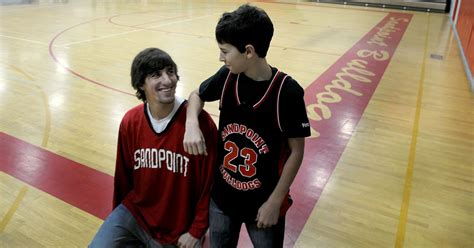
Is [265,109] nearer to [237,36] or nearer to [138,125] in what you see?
[237,36]

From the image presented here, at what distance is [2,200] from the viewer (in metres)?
2.89

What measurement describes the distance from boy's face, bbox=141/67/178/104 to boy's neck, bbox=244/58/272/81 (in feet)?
1.52

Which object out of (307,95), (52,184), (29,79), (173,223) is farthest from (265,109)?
(29,79)

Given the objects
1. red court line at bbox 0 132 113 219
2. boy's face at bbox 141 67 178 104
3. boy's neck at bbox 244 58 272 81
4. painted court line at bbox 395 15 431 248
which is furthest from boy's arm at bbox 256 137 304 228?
red court line at bbox 0 132 113 219

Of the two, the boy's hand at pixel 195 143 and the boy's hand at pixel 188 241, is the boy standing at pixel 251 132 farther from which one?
the boy's hand at pixel 188 241

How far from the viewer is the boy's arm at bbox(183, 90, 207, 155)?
1.57m

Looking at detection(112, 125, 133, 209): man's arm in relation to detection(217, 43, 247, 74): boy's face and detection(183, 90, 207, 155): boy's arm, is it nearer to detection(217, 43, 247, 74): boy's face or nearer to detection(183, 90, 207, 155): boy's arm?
detection(183, 90, 207, 155): boy's arm

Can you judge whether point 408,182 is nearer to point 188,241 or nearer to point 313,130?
point 313,130

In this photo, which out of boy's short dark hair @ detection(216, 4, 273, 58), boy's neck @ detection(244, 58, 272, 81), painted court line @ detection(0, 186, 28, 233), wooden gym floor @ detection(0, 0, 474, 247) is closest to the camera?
boy's short dark hair @ detection(216, 4, 273, 58)

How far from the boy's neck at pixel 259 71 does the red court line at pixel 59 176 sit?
1.83 metres

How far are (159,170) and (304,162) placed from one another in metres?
2.04

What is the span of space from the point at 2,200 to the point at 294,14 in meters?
13.3

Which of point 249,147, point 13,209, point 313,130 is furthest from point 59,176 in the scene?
point 313,130

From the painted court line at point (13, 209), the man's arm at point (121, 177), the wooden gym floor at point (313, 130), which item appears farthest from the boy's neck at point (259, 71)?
the painted court line at point (13, 209)
